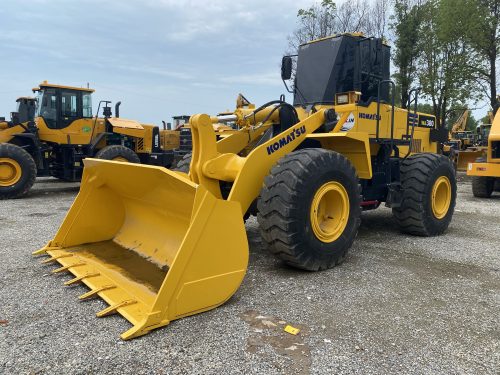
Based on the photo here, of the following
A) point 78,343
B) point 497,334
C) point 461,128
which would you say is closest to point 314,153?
point 497,334

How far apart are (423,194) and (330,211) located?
1882 millimetres

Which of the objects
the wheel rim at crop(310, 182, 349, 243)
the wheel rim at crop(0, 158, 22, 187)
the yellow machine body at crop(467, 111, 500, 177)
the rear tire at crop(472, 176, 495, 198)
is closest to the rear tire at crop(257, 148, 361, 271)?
the wheel rim at crop(310, 182, 349, 243)

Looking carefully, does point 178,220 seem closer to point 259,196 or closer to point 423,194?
point 259,196

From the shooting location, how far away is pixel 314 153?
419 centimetres

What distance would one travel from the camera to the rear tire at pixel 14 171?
10.0m

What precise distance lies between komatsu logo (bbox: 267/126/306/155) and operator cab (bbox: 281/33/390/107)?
4.68ft

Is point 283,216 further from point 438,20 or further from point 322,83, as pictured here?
point 438,20

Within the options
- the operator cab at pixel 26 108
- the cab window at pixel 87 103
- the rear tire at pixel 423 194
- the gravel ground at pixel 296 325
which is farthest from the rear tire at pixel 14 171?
the rear tire at pixel 423 194

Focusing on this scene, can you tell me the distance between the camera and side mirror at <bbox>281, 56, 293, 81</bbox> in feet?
19.3

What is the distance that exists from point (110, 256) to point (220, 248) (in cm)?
158

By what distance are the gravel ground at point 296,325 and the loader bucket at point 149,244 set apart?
14 cm

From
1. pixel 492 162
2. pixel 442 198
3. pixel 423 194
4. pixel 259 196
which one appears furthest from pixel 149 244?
pixel 492 162

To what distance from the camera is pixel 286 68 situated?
234 inches

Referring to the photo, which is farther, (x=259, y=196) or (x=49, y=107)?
(x=49, y=107)
